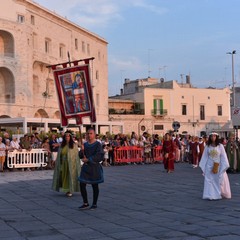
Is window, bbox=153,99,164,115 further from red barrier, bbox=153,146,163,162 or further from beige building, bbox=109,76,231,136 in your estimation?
red barrier, bbox=153,146,163,162

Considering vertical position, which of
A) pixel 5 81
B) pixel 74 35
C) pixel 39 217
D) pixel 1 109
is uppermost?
pixel 74 35

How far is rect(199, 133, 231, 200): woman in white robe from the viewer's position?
11.2 metres

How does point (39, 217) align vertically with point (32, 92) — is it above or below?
below

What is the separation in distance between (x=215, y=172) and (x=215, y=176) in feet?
0.32

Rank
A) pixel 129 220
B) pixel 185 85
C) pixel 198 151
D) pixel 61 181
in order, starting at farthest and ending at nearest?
1. pixel 185 85
2. pixel 198 151
3. pixel 61 181
4. pixel 129 220

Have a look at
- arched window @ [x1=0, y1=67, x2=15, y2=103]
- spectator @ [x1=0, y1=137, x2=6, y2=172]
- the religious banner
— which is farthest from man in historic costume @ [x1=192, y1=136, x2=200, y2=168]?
arched window @ [x1=0, y1=67, x2=15, y2=103]

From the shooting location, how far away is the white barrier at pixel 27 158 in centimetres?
2159

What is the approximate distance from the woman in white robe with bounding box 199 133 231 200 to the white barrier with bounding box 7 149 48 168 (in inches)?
477

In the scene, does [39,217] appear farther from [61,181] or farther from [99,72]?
[99,72]

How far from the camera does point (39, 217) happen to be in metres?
8.82

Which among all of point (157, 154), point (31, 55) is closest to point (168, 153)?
point (157, 154)

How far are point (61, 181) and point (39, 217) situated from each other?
341 cm

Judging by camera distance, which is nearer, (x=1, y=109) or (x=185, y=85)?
(x=1, y=109)

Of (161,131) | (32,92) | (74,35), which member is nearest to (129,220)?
(32,92)
